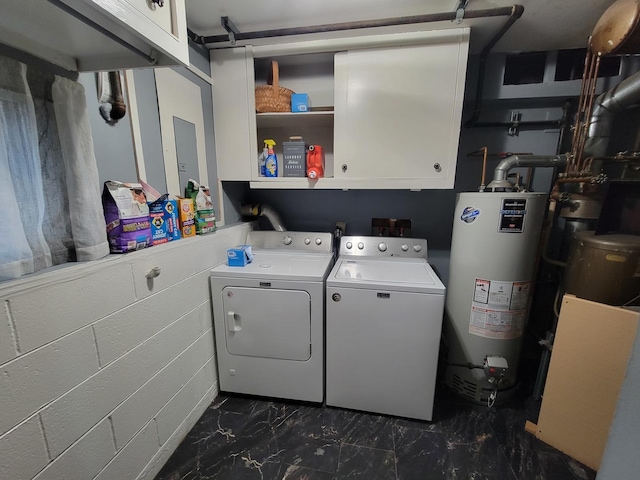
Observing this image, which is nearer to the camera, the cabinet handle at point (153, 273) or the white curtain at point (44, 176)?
the white curtain at point (44, 176)

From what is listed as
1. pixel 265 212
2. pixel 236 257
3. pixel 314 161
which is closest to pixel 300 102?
pixel 314 161

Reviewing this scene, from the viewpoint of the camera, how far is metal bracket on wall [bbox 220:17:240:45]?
1.52 meters

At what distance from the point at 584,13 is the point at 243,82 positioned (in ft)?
6.72

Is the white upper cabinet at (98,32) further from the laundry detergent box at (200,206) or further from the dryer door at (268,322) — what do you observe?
the dryer door at (268,322)

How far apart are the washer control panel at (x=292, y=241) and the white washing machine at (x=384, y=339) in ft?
1.45

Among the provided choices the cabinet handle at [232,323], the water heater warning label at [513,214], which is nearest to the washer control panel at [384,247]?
the water heater warning label at [513,214]

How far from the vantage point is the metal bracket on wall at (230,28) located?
1521mm

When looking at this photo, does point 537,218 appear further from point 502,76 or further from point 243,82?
point 243,82

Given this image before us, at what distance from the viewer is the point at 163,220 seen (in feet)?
4.30

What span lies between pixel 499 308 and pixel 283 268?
4.56 feet

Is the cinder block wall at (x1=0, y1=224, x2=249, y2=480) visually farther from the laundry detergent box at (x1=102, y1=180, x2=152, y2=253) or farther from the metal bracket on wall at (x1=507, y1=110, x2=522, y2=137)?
the metal bracket on wall at (x1=507, y1=110, x2=522, y2=137)

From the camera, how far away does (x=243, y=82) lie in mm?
1808

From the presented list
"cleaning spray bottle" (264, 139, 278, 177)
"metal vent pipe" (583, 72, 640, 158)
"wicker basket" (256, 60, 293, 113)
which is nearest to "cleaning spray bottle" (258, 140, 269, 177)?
"cleaning spray bottle" (264, 139, 278, 177)

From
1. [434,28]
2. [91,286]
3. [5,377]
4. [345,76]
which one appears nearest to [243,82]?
[345,76]
